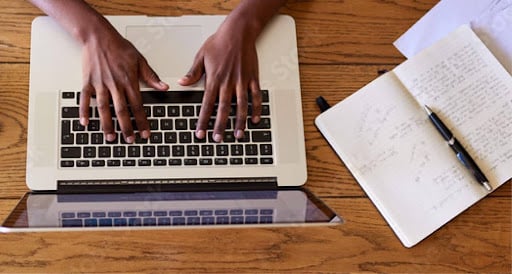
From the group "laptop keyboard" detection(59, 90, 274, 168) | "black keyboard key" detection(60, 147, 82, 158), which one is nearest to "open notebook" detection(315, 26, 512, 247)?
"laptop keyboard" detection(59, 90, 274, 168)

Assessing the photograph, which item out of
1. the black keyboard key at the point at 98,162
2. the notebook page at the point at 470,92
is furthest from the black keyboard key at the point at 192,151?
the notebook page at the point at 470,92

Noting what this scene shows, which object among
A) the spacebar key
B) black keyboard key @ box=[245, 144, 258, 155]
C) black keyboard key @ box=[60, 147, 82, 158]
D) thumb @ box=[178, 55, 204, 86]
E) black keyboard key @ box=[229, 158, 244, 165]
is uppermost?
thumb @ box=[178, 55, 204, 86]

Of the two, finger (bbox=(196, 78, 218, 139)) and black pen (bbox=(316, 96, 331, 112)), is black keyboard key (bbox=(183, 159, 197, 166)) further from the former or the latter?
black pen (bbox=(316, 96, 331, 112))

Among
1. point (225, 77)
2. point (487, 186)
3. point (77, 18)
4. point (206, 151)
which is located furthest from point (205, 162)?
point (487, 186)

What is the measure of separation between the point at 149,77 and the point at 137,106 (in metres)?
0.04

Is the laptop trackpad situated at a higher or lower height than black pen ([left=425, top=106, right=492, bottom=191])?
higher

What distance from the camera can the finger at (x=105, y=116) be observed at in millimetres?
727

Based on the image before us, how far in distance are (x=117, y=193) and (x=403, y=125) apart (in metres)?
0.38

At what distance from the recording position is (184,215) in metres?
0.70

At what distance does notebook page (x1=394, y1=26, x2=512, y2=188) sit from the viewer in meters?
0.78

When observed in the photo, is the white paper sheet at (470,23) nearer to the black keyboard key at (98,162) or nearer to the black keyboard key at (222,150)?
the black keyboard key at (222,150)

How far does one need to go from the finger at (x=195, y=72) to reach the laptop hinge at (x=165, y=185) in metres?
0.13

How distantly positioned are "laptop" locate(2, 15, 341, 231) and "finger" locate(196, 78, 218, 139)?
0.04 ft

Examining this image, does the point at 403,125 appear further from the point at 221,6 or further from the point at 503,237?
the point at 221,6
